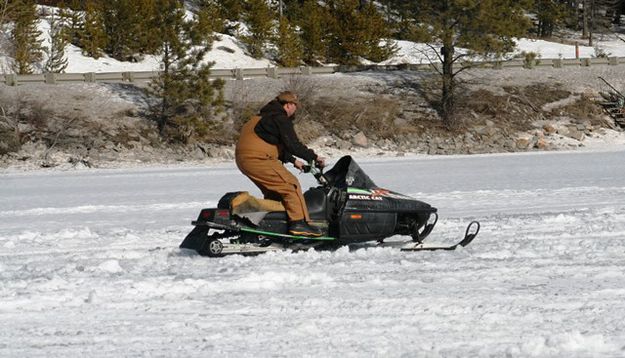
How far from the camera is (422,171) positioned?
75.1 feet

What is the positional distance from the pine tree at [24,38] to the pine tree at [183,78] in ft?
25.6

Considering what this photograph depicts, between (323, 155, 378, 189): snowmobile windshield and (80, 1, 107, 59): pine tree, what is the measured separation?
3408cm

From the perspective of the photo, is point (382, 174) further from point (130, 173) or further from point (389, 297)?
point (389, 297)

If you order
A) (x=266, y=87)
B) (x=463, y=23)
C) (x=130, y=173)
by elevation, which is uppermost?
(x=463, y=23)

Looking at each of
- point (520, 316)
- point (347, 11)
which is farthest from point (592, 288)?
point (347, 11)

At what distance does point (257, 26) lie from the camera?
46375 millimetres

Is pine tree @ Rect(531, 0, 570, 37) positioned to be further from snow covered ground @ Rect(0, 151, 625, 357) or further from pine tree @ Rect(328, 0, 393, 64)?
snow covered ground @ Rect(0, 151, 625, 357)

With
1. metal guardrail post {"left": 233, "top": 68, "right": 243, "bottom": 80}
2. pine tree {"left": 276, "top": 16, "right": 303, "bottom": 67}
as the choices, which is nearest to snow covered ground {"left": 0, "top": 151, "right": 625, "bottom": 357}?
metal guardrail post {"left": 233, "top": 68, "right": 243, "bottom": 80}

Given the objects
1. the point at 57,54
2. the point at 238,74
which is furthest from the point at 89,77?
the point at 238,74

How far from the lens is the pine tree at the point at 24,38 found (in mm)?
36750

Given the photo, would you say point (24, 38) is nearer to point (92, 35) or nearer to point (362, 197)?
point (92, 35)

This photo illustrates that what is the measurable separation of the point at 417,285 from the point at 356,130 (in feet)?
86.4

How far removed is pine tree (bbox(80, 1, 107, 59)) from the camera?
41438 millimetres

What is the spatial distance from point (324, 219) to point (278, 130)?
1049 millimetres
